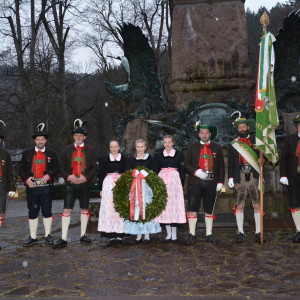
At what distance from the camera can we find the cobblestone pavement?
165 inches

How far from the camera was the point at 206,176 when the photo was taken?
6.67 m

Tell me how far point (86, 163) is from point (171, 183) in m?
1.39

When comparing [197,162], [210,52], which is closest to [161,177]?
[197,162]

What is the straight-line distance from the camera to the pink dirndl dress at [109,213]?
22.2 ft

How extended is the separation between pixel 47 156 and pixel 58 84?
17791mm

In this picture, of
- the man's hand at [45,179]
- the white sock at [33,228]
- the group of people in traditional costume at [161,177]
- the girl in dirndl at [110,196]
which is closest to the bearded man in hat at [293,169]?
the group of people in traditional costume at [161,177]

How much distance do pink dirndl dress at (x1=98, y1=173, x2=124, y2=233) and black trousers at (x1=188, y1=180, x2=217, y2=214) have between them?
111 cm

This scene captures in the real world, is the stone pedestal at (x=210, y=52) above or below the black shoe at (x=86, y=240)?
above

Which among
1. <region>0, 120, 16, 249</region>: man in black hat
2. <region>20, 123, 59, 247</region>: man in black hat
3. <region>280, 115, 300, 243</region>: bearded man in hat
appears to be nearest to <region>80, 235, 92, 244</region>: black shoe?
<region>20, 123, 59, 247</region>: man in black hat

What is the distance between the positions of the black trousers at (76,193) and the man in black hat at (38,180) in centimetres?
30

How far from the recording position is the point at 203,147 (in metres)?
6.86

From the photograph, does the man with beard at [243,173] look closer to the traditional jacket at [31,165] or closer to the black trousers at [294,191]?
the black trousers at [294,191]

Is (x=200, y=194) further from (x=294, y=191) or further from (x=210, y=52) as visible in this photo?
(x=210, y=52)

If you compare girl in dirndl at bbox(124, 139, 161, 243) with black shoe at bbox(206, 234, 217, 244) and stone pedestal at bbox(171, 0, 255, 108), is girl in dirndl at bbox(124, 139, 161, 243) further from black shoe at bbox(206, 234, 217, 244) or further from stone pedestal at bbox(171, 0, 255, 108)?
stone pedestal at bbox(171, 0, 255, 108)
